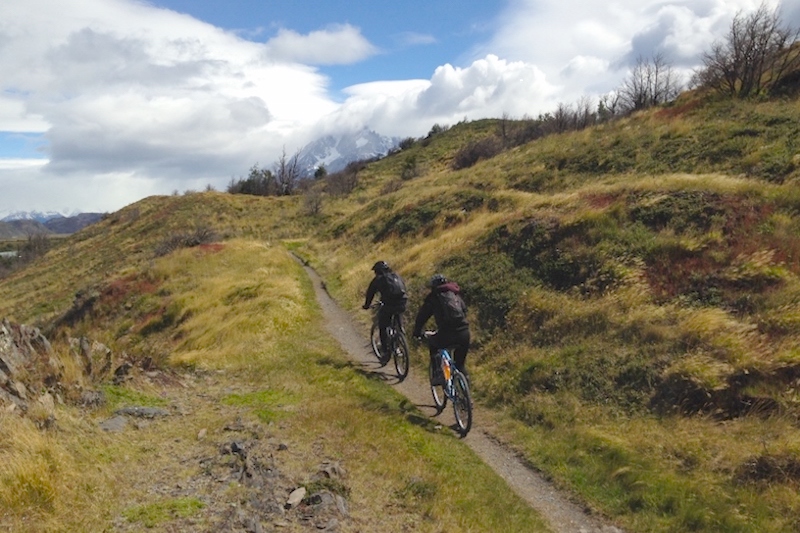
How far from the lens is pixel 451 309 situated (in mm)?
9031

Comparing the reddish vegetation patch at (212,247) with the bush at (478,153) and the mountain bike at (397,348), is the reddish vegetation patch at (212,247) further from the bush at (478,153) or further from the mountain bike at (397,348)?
the bush at (478,153)

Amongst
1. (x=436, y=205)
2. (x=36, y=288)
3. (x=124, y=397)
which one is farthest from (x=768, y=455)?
(x=36, y=288)

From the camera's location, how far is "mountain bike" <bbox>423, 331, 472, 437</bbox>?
898cm

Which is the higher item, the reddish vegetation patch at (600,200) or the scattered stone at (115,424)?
the reddish vegetation patch at (600,200)

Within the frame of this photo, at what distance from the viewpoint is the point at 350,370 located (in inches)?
508

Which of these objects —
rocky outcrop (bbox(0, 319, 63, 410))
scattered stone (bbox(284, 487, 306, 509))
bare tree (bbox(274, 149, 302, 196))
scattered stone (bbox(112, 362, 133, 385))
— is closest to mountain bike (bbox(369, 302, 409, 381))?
scattered stone (bbox(112, 362, 133, 385))

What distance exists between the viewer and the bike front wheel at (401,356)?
1220 cm

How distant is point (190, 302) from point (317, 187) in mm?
57167

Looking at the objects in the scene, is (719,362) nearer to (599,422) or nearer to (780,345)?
(780,345)

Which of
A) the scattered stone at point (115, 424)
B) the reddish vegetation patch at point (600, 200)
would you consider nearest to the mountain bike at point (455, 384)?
the scattered stone at point (115, 424)

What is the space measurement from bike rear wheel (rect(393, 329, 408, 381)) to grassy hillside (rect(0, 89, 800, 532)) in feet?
4.55

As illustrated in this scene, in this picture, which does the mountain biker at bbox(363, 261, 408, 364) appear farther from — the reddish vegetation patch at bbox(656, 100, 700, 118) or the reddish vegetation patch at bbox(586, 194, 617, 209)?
the reddish vegetation patch at bbox(656, 100, 700, 118)

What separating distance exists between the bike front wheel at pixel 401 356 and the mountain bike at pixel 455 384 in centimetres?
228

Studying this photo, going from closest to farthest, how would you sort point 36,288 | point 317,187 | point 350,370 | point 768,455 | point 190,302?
point 768,455 → point 350,370 → point 190,302 → point 36,288 → point 317,187
